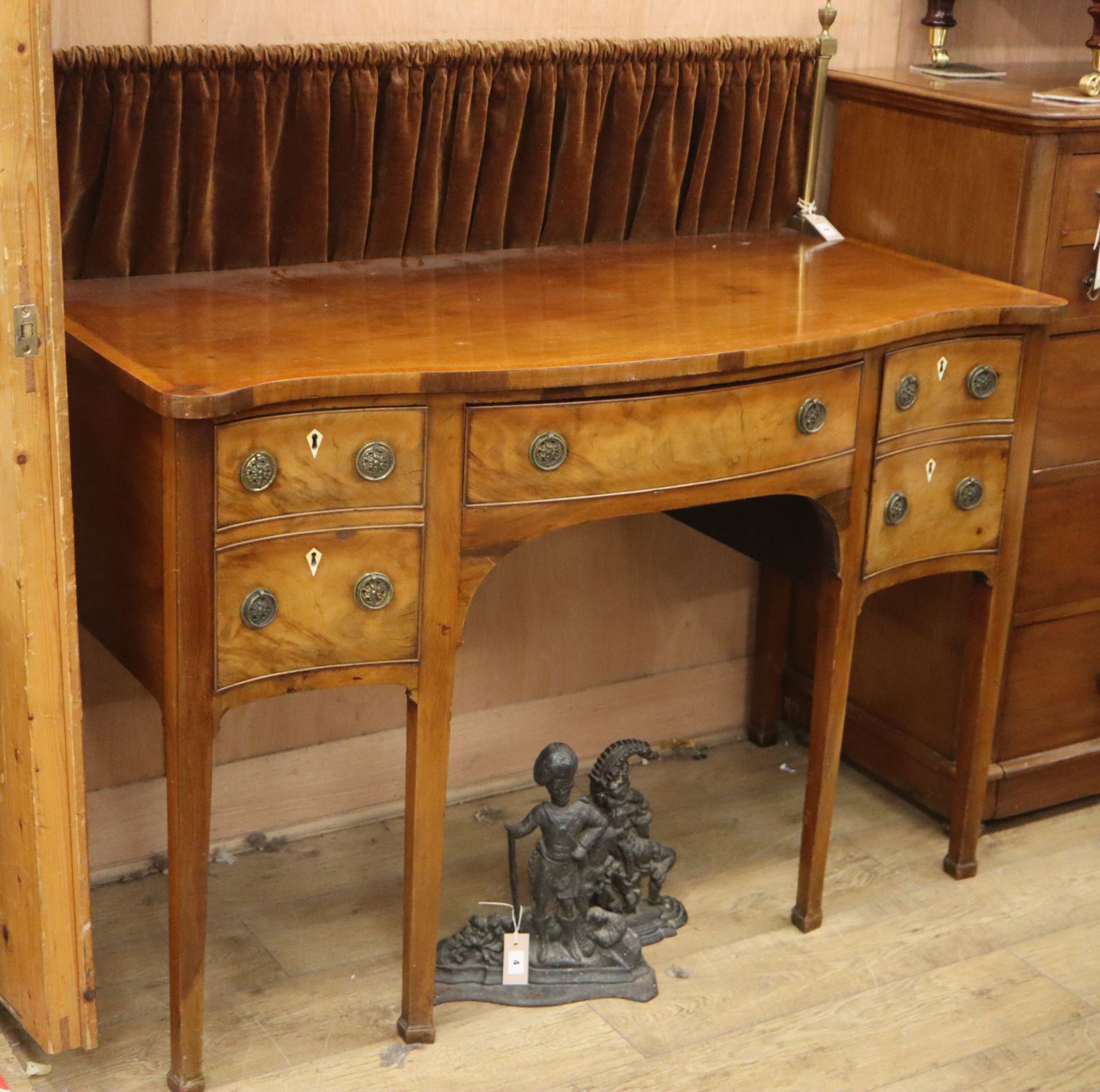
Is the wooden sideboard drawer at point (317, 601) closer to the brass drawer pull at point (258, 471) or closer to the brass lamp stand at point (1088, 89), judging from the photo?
the brass drawer pull at point (258, 471)

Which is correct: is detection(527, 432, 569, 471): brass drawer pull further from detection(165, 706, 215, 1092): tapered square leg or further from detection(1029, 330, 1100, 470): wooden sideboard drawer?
detection(1029, 330, 1100, 470): wooden sideboard drawer

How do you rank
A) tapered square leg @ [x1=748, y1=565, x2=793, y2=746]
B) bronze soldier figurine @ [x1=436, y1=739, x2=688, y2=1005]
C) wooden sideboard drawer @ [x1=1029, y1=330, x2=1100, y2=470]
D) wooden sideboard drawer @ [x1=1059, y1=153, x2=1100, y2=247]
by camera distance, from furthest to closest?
tapered square leg @ [x1=748, y1=565, x2=793, y2=746] → wooden sideboard drawer @ [x1=1029, y1=330, x2=1100, y2=470] → wooden sideboard drawer @ [x1=1059, y1=153, x2=1100, y2=247] → bronze soldier figurine @ [x1=436, y1=739, x2=688, y2=1005]

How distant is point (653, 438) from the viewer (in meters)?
1.94

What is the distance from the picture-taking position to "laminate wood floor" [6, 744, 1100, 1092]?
6.77 feet

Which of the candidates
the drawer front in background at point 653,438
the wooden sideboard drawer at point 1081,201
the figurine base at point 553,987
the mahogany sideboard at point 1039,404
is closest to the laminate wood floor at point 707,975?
the figurine base at point 553,987

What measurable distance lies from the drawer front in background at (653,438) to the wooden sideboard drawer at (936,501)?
13cm

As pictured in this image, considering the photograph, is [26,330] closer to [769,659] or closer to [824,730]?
[824,730]

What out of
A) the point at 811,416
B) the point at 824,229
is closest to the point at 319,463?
the point at 811,416

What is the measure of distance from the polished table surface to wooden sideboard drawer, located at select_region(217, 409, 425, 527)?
0.14 feet

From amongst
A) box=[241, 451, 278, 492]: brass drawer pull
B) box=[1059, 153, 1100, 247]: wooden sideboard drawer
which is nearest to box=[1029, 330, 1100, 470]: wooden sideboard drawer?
box=[1059, 153, 1100, 247]: wooden sideboard drawer

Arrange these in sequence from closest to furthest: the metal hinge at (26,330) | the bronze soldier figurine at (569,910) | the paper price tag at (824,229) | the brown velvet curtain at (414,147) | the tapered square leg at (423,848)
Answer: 1. the metal hinge at (26,330)
2. the tapered square leg at (423,848)
3. the brown velvet curtain at (414,147)
4. the bronze soldier figurine at (569,910)
5. the paper price tag at (824,229)

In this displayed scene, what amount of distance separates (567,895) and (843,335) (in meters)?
0.82

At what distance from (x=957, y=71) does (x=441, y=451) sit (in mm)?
1293

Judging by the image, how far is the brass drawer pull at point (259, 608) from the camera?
1784 mm
